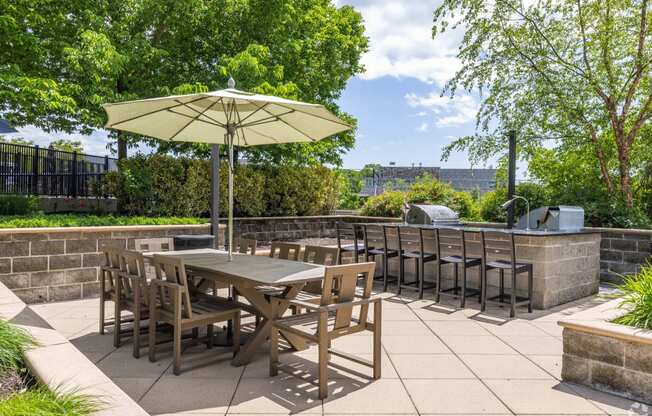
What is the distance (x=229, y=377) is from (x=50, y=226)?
13.6ft

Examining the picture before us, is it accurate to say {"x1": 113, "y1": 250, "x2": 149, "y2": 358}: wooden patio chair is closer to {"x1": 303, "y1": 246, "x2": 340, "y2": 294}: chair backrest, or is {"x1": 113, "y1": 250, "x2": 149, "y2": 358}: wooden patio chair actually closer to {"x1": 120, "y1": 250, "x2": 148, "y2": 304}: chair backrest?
{"x1": 120, "y1": 250, "x2": 148, "y2": 304}: chair backrest

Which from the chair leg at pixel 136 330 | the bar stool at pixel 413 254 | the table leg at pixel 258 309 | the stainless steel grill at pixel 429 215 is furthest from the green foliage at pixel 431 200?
the chair leg at pixel 136 330

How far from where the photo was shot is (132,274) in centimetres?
427

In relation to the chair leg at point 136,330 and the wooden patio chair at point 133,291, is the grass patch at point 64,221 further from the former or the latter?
the chair leg at point 136,330

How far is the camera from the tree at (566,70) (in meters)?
9.30

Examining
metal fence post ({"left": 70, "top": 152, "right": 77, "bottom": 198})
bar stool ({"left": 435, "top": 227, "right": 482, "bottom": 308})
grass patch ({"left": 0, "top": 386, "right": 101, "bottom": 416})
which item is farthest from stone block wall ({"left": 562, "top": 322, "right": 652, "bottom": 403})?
metal fence post ({"left": 70, "top": 152, "right": 77, "bottom": 198})

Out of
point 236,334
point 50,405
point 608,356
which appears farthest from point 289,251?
point 50,405

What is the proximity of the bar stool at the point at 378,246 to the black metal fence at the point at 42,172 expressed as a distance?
8168mm

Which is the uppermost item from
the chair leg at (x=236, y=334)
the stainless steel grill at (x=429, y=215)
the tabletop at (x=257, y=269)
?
the stainless steel grill at (x=429, y=215)

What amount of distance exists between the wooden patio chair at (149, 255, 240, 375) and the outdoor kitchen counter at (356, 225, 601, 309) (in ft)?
12.5

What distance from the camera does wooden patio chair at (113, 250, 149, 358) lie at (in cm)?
408

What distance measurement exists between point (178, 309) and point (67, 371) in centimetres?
117

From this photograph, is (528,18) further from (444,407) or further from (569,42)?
(444,407)

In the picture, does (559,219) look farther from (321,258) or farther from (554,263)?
(321,258)
